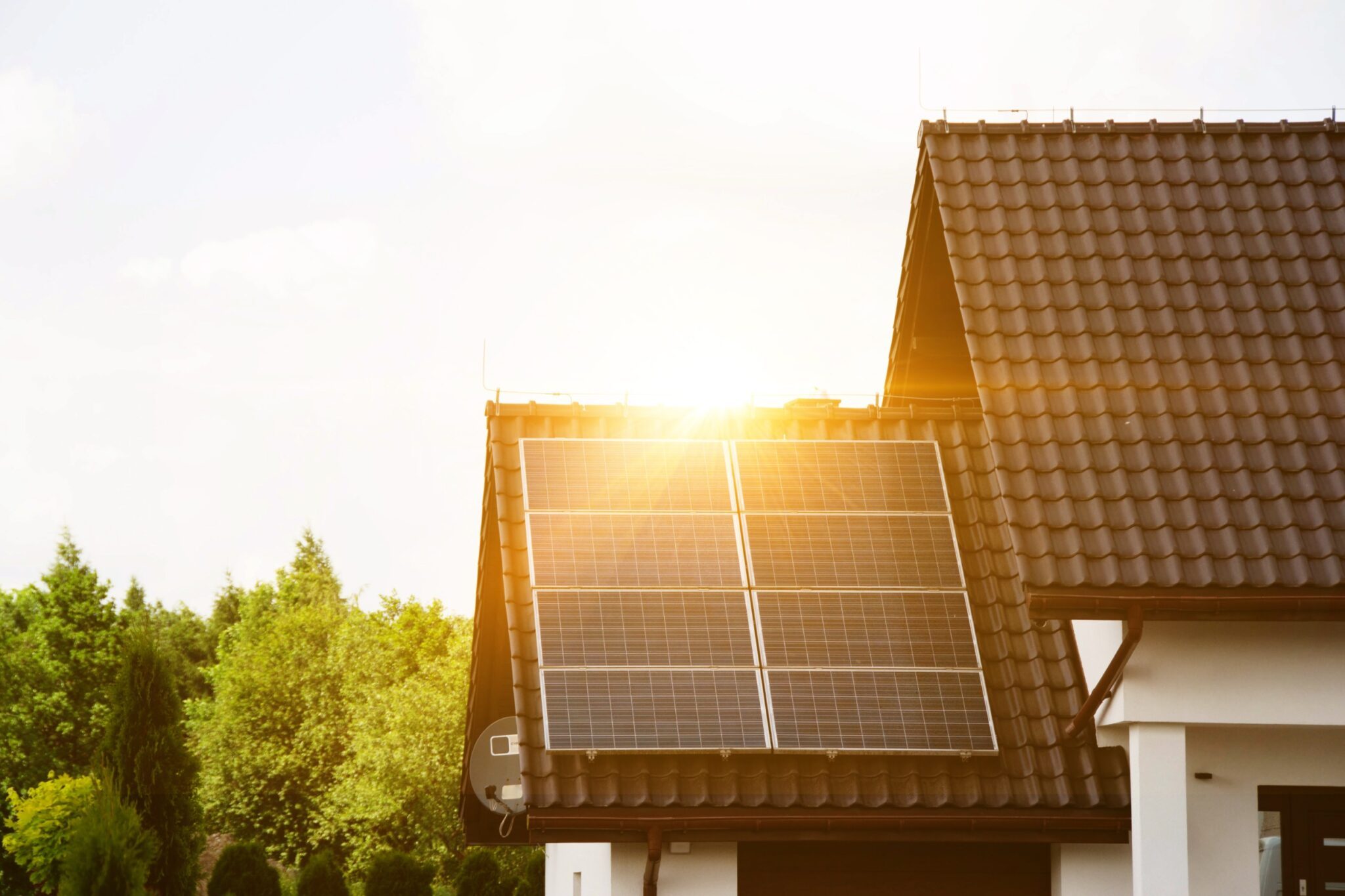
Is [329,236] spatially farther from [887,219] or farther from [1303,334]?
[1303,334]

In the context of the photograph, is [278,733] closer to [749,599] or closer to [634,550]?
[634,550]

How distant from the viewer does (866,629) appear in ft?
36.9

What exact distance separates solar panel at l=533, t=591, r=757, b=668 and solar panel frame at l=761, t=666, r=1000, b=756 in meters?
0.35

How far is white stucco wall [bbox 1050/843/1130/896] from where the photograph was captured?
10.8 meters

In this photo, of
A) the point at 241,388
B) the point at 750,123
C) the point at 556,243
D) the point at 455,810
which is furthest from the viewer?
the point at 241,388

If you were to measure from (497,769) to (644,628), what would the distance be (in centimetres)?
529

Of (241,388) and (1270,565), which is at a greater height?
(241,388)

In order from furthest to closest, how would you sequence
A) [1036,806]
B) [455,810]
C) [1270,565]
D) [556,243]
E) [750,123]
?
[455,810]
[556,243]
[750,123]
[1036,806]
[1270,565]

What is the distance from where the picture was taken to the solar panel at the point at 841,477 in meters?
12.1

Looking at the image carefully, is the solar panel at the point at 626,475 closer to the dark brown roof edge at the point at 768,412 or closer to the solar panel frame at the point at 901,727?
the dark brown roof edge at the point at 768,412

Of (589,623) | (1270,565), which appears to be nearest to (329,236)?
(589,623)

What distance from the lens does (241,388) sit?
6053cm

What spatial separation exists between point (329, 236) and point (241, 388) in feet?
66.3

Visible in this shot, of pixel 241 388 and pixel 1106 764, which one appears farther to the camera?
pixel 241 388
